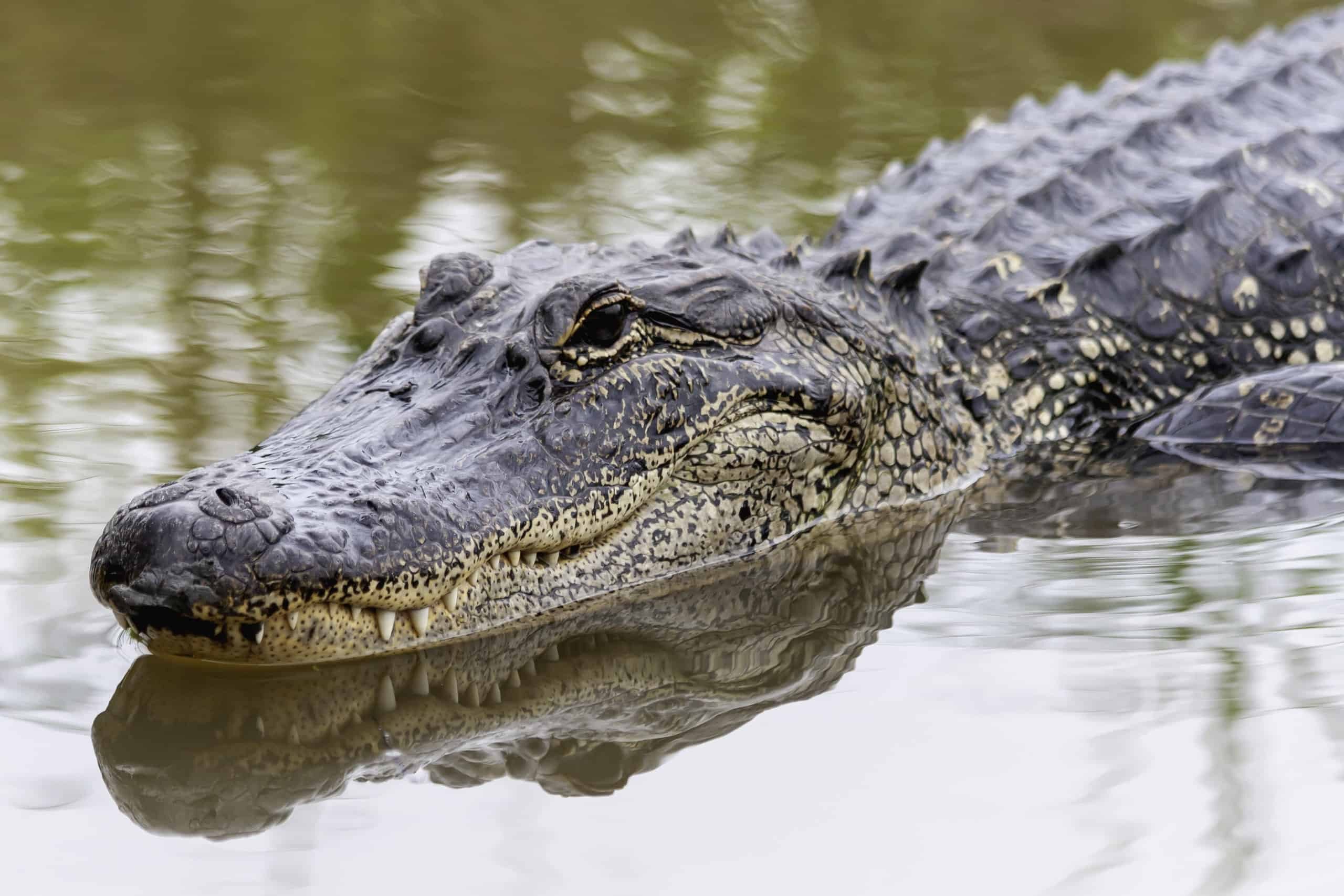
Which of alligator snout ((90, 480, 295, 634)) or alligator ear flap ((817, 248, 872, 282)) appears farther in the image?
alligator ear flap ((817, 248, 872, 282))

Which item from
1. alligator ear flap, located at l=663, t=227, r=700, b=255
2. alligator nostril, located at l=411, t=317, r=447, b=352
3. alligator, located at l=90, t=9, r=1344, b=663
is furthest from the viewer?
alligator ear flap, located at l=663, t=227, r=700, b=255

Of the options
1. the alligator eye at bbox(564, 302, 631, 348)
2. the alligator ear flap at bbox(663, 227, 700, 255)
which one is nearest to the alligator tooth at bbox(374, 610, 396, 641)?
the alligator eye at bbox(564, 302, 631, 348)

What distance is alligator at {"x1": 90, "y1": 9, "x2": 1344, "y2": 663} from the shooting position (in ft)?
12.1

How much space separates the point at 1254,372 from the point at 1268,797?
9.54 ft

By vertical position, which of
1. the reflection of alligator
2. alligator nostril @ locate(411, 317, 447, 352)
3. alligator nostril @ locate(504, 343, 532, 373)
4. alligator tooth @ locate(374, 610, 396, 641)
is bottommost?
the reflection of alligator

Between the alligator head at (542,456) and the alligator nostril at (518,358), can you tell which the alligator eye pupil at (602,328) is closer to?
the alligator head at (542,456)

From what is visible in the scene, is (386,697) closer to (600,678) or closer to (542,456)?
(600,678)

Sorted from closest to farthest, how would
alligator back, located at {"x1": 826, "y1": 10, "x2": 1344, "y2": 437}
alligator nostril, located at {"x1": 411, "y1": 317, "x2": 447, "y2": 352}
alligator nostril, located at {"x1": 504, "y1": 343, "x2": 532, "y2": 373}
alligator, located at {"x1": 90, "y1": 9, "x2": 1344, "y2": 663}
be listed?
alligator, located at {"x1": 90, "y1": 9, "x2": 1344, "y2": 663}, alligator nostril, located at {"x1": 504, "y1": 343, "x2": 532, "y2": 373}, alligator nostril, located at {"x1": 411, "y1": 317, "x2": 447, "y2": 352}, alligator back, located at {"x1": 826, "y1": 10, "x2": 1344, "y2": 437}

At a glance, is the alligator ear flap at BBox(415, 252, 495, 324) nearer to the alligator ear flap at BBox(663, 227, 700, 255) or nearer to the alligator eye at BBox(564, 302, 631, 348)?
the alligator eye at BBox(564, 302, 631, 348)

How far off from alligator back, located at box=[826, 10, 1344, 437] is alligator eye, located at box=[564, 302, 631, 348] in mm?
1319

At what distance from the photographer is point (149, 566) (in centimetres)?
347

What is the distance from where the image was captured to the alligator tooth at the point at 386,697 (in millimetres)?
3611

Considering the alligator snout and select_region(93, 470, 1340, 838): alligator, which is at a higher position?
the alligator snout

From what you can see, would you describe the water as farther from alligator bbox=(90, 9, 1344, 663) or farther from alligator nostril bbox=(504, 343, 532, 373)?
alligator nostril bbox=(504, 343, 532, 373)
